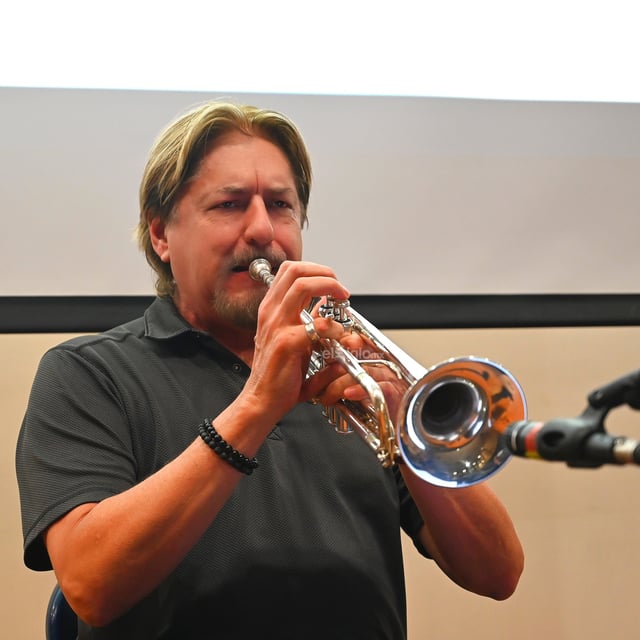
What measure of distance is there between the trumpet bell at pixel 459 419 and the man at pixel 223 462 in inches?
6.3

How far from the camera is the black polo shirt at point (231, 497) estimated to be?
124 centimetres

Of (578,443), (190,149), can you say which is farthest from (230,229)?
(578,443)

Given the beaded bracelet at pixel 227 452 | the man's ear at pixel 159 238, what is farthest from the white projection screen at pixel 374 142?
the beaded bracelet at pixel 227 452

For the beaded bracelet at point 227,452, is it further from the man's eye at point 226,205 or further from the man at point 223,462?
the man's eye at point 226,205

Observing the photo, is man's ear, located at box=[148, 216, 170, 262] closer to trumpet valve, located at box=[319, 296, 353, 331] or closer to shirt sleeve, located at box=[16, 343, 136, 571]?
shirt sleeve, located at box=[16, 343, 136, 571]

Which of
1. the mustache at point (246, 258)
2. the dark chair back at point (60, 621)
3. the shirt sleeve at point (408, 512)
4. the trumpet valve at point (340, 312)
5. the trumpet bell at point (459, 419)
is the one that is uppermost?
the mustache at point (246, 258)

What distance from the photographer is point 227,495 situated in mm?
1172

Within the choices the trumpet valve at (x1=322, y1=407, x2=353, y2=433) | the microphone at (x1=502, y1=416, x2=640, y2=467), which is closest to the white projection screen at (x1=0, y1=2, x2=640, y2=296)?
the trumpet valve at (x1=322, y1=407, x2=353, y2=433)

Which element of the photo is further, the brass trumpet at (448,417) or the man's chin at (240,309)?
the man's chin at (240,309)

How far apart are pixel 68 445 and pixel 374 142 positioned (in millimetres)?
1297

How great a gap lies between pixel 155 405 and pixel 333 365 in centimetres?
34

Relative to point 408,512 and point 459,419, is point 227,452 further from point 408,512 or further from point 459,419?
point 408,512

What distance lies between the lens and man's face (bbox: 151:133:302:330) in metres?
1.51

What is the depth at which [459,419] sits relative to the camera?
1141 millimetres
